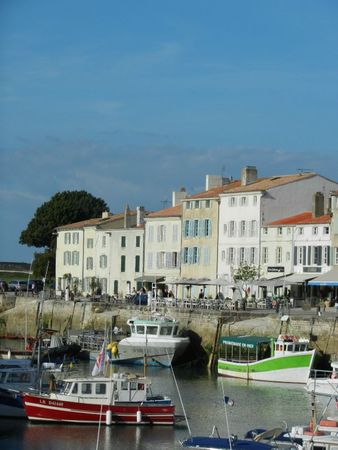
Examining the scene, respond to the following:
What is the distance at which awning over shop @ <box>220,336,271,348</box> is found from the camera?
194ft

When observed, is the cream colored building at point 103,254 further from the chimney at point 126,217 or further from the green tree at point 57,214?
the green tree at point 57,214

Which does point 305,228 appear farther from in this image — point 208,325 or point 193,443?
point 193,443

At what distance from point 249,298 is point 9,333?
1596 cm

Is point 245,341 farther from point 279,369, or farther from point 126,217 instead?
point 126,217

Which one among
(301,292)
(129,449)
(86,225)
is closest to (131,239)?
(86,225)

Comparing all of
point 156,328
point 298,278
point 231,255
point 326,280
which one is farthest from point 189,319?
point 231,255

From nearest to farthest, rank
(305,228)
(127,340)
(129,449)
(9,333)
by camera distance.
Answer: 1. (129,449)
2. (127,340)
3. (305,228)
4. (9,333)

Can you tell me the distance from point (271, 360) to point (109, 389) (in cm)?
1502

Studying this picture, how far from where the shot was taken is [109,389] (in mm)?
42844

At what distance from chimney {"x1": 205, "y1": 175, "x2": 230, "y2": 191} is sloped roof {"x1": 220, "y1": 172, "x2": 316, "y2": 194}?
18.5 ft

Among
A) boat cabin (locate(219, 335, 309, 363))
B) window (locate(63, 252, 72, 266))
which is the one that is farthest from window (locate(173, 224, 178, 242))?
boat cabin (locate(219, 335, 309, 363))

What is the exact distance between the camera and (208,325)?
217 feet

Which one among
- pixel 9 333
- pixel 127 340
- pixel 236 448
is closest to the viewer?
pixel 236 448

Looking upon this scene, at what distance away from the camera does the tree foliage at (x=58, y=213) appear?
119m
